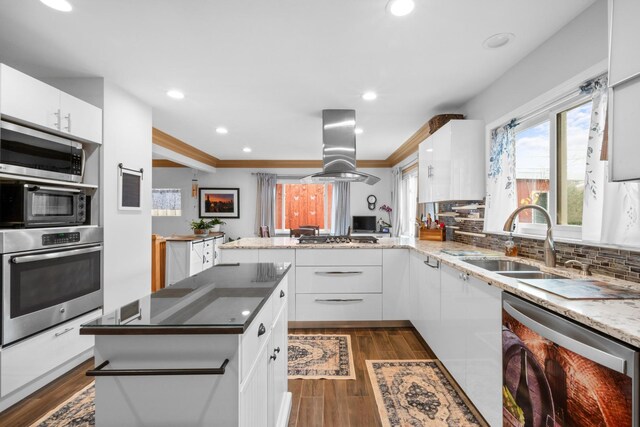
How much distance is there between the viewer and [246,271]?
5.38 feet

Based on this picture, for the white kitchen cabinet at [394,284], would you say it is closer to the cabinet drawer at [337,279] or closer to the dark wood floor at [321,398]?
the cabinet drawer at [337,279]

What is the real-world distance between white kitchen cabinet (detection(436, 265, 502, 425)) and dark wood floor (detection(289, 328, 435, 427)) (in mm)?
556

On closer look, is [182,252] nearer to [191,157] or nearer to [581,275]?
[191,157]

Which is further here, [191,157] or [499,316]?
[191,157]

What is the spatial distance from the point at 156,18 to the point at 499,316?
8.22 ft

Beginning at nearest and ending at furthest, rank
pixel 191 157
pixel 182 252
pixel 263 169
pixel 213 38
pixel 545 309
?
pixel 545 309, pixel 213 38, pixel 182 252, pixel 191 157, pixel 263 169

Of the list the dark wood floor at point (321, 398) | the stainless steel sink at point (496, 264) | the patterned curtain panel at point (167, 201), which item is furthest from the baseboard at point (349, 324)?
the patterned curtain panel at point (167, 201)

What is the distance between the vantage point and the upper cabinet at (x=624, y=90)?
1065mm

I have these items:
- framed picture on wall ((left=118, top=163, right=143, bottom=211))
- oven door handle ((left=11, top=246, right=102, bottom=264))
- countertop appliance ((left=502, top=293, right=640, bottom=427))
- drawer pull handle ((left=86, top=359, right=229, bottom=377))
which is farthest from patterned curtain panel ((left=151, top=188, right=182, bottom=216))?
countertop appliance ((left=502, top=293, right=640, bottom=427))

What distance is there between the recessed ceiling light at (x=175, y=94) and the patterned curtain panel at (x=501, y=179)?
9.68 feet

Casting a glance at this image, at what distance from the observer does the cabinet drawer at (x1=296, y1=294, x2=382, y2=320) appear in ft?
10.2

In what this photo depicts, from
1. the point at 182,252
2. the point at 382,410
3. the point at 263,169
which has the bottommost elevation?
the point at 382,410

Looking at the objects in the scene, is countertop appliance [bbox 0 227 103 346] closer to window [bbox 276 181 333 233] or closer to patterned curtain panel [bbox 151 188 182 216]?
patterned curtain panel [bbox 151 188 182 216]

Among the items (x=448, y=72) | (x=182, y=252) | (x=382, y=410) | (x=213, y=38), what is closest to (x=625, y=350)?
(x=382, y=410)
